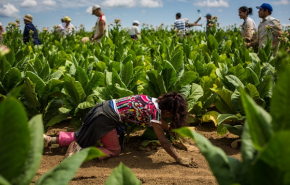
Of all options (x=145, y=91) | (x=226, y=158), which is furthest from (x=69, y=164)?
(x=145, y=91)

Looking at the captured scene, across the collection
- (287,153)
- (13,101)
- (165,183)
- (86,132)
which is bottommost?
(165,183)

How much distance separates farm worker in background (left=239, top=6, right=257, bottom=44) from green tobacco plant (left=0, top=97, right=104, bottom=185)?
7.36 meters

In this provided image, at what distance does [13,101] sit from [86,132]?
262 cm

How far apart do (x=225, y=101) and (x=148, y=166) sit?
130cm

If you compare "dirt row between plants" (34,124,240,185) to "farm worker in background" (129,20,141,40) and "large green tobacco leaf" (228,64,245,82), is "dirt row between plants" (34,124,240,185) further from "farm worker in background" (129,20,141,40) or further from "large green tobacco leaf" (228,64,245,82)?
"farm worker in background" (129,20,141,40)

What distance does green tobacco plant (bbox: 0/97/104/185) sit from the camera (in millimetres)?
975

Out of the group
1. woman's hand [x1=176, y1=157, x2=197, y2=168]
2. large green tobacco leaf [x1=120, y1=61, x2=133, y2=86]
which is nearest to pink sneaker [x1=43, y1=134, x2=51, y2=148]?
large green tobacco leaf [x1=120, y1=61, x2=133, y2=86]

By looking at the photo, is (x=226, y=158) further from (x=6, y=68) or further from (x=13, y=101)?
(x=6, y=68)

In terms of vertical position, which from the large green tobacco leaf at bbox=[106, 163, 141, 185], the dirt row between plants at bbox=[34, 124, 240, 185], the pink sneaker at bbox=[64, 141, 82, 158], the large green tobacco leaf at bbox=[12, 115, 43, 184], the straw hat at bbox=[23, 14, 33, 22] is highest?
the straw hat at bbox=[23, 14, 33, 22]

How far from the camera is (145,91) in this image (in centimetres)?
401

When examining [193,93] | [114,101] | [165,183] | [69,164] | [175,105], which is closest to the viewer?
[69,164]

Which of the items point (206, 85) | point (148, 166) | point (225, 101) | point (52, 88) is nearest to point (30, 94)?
point (52, 88)

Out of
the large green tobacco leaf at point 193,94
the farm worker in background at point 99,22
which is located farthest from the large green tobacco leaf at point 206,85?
the farm worker in background at point 99,22

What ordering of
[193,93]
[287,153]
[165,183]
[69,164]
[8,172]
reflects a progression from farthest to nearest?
1. [193,93]
2. [165,183]
3. [69,164]
4. [8,172]
5. [287,153]
